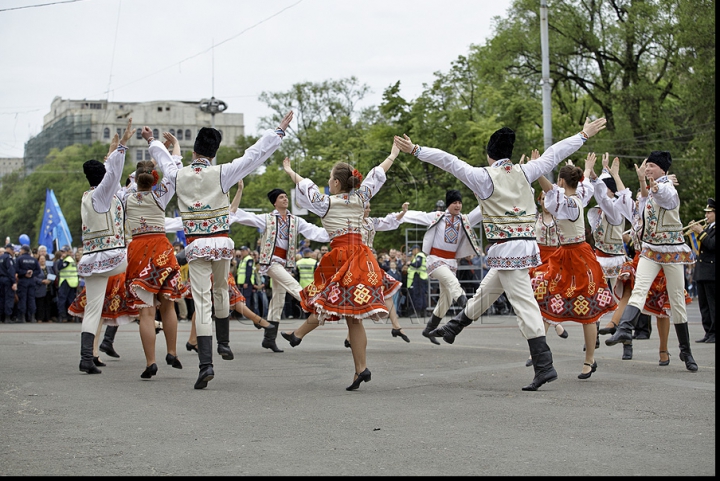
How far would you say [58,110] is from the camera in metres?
102

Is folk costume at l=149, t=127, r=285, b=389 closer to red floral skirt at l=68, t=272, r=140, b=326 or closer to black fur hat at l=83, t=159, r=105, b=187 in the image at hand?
black fur hat at l=83, t=159, r=105, b=187

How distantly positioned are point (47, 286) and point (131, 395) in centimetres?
1588

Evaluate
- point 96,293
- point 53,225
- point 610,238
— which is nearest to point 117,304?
point 96,293

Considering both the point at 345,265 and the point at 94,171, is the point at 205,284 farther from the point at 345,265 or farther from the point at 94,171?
the point at 94,171

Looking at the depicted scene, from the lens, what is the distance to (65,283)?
21969 mm

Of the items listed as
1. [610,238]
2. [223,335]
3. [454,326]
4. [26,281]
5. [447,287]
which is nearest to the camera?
[454,326]

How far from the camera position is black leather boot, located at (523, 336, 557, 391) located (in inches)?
307

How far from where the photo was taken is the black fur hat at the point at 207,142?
8.20 metres

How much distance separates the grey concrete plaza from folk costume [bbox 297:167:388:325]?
2.34ft

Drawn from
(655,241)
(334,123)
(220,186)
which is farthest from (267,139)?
(334,123)

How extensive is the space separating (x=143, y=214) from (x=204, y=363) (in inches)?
83.7

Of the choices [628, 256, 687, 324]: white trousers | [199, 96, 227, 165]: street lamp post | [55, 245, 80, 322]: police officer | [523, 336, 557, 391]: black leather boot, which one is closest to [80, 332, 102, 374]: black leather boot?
[523, 336, 557, 391]: black leather boot

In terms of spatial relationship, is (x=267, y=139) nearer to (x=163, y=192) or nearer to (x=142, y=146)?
(x=163, y=192)

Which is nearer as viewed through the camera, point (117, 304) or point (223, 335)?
point (223, 335)
